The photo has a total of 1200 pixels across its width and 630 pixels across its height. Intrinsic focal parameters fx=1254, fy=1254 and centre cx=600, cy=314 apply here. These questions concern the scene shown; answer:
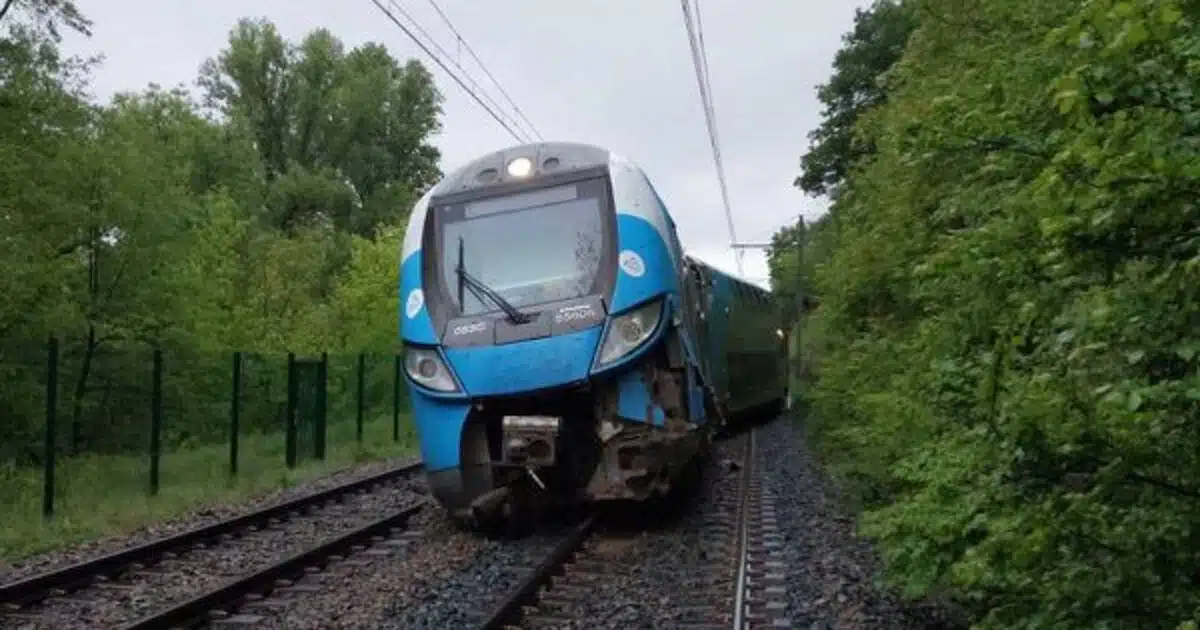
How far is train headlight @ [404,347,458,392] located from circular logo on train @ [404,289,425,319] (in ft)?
0.97

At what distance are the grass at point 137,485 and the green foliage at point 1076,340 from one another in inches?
342

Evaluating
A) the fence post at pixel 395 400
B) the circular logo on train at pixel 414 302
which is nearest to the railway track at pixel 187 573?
the circular logo on train at pixel 414 302

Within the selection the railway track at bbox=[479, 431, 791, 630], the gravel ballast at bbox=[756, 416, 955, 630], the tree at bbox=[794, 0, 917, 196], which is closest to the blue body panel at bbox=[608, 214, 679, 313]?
the railway track at bbox=[479, 431, 791, 630]

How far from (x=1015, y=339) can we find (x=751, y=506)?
32.0ft

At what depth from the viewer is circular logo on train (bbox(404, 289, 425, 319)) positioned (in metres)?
10.2

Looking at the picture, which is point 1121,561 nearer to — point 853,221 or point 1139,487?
point 1139,487

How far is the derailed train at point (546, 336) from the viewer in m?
9.77

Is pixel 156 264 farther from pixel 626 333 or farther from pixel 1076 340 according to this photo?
pixel 1076 340

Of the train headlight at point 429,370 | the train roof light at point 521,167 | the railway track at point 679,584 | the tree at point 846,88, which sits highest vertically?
the tree at point 846,88

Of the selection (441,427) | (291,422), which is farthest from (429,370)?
(291,422)

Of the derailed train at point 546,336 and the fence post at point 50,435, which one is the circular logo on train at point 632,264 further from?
the fence post at point 50,435

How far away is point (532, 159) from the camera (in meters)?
10.8

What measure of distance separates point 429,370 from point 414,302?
601mm

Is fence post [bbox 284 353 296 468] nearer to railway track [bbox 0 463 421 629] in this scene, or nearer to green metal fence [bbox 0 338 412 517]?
green metal fence [bbox 0 338 412 517]
